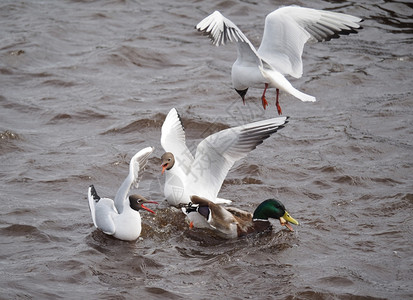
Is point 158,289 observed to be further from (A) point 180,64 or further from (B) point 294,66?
(A) point 180,64

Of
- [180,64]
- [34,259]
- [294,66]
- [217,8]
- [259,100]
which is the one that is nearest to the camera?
[34,259]

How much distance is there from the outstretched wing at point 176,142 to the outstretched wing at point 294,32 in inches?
52.7

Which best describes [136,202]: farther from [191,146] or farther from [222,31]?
[191,146]

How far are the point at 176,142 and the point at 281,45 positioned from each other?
1675 millimetres

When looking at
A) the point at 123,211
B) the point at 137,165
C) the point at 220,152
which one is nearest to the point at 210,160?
the point at 220,152

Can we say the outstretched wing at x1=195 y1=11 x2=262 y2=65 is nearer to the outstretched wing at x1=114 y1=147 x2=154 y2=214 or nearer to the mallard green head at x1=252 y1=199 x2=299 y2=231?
the outstretched wing at x1=114 y1=147 x2=154 y2=214

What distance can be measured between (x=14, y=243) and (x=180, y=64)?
20.3 ft

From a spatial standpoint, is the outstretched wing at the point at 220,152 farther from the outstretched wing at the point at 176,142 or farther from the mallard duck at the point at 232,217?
the mallard duck at the point at 232,217

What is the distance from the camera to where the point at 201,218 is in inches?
298

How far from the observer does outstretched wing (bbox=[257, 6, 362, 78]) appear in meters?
8.34

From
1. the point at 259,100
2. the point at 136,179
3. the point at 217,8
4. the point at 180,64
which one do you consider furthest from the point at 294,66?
the point at 217,8

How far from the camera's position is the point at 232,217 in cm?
748

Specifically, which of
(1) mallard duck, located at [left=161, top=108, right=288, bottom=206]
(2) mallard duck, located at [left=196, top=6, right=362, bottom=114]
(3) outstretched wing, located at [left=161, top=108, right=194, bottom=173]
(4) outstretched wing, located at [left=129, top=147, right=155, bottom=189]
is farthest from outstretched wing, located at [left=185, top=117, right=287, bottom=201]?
(4) outstretched wing, located at [left=129, top=147, right=155, bottom=189]

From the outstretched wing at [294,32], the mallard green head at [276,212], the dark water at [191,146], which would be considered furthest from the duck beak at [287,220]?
the outstretched wing at [294,32]
